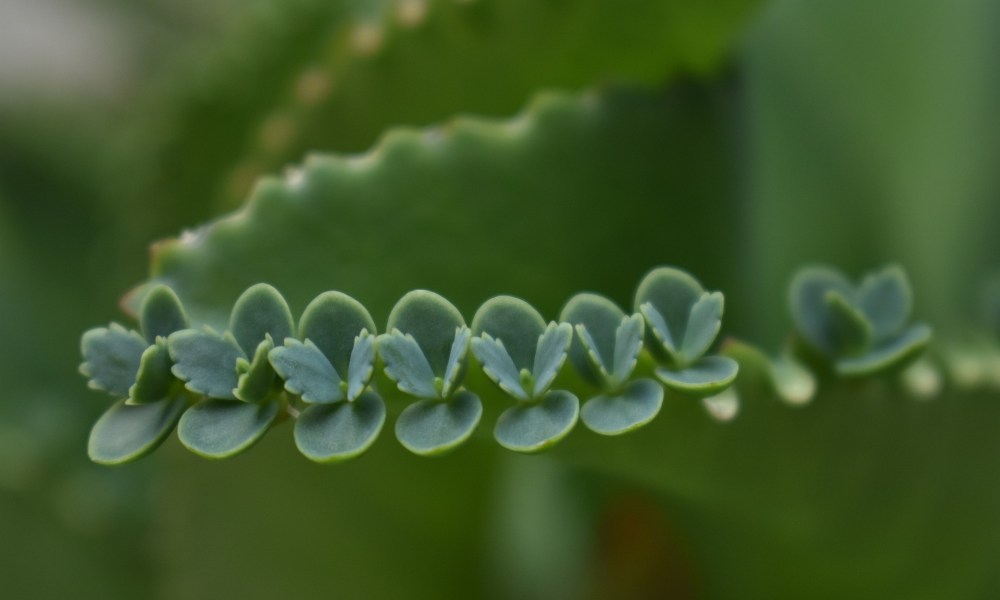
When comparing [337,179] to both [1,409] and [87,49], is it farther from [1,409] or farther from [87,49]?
[87,49]

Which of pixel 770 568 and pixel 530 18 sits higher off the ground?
pixel 530 18

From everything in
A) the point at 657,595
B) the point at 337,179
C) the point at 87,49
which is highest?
the point at 87,49

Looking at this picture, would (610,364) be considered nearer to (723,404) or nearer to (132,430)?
(723,404)

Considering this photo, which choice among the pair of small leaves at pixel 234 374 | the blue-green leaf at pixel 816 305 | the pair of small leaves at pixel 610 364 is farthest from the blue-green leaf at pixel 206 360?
the blue-green leaf at pixel 816 305

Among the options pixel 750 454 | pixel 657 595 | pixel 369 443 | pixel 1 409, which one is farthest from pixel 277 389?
pixel 1 409

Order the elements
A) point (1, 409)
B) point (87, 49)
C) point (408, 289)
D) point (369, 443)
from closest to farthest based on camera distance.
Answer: point (369, 443), point (408, 289), point (1, 409), point (87, 49)
